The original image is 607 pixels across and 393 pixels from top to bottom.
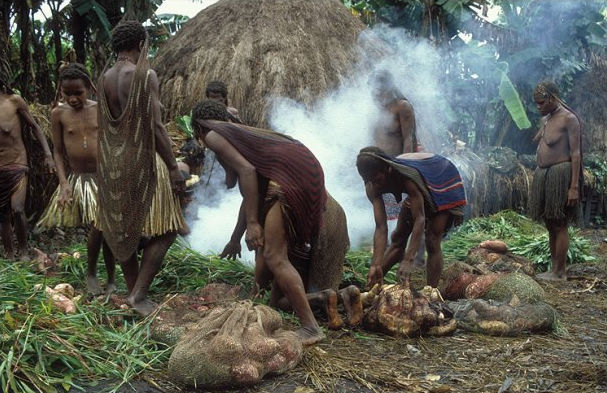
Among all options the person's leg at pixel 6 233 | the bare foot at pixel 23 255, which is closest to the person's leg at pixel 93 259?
the bare foot at pixel 23 255

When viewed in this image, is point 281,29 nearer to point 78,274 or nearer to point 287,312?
point 78,274

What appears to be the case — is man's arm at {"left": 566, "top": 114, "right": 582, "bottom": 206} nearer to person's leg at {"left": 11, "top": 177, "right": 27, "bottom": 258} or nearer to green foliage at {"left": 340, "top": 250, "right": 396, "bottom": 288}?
green foliage at {"left": 340, "top": 250, "right": 396, "bottom": 288}

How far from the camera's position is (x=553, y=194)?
18.4 ft

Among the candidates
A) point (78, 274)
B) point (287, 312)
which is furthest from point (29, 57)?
point (287, 312)

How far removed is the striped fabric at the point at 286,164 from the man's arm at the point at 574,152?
3.01m

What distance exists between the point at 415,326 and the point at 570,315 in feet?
4.69

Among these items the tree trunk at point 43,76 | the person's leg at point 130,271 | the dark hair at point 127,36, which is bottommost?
the person's leg at point 130,271

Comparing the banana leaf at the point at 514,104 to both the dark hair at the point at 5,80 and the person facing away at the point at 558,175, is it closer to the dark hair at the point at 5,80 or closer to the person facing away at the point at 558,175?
the person facing away at the point at 558,175

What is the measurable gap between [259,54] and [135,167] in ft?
17.6

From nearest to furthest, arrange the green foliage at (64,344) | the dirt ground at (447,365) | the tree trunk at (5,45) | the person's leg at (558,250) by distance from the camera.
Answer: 1. the green foliage at (64,344)
2. the dirt ground at (447,365)
3. the person's leg at (558,250)
4. the tree trunk at (5,45)

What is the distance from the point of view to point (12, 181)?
509cm

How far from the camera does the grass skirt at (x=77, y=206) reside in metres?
4.07

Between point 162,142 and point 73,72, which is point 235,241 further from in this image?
point 73,72

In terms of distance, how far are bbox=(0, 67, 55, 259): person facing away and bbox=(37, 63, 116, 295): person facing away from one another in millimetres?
859
